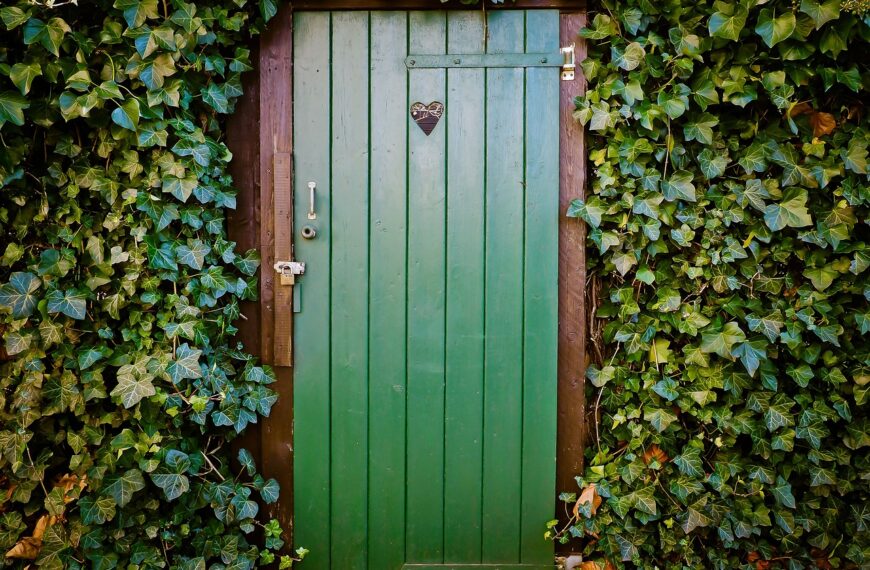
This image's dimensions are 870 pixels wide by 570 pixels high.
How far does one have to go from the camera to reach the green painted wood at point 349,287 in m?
1.84

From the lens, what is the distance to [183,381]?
1768 mm

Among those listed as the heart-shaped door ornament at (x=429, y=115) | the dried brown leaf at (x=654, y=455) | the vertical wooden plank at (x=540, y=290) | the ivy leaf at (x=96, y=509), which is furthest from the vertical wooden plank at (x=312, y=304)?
the dried brown leaf at (x=654, y=455)

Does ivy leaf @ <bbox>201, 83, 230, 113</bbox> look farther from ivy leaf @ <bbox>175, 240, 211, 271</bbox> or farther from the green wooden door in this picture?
→ ivy leaf @ <bbox>175, 240, 211, 271</bbox>

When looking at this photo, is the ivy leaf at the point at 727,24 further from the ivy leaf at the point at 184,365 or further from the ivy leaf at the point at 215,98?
the ivy leaf at the point at 184,365

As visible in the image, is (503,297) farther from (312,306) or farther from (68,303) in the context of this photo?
(68,303)

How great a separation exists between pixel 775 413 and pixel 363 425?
4.86 ft

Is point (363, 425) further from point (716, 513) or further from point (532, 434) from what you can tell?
point (716, 513)

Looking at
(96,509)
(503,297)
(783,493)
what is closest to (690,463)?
(783,493)

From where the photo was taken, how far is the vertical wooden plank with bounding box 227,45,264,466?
1.89 meters

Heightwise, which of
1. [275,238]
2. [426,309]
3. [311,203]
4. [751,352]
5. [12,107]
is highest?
[12,107]

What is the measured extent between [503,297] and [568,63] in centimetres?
89

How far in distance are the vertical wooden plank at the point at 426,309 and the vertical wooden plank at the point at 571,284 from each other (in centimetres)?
45

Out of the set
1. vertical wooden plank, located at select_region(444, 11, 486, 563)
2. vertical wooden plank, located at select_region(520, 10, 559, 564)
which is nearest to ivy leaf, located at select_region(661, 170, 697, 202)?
vertical wooden plank, located at select_region(520, 10, 559, 564)

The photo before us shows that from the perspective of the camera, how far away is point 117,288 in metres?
1.71
